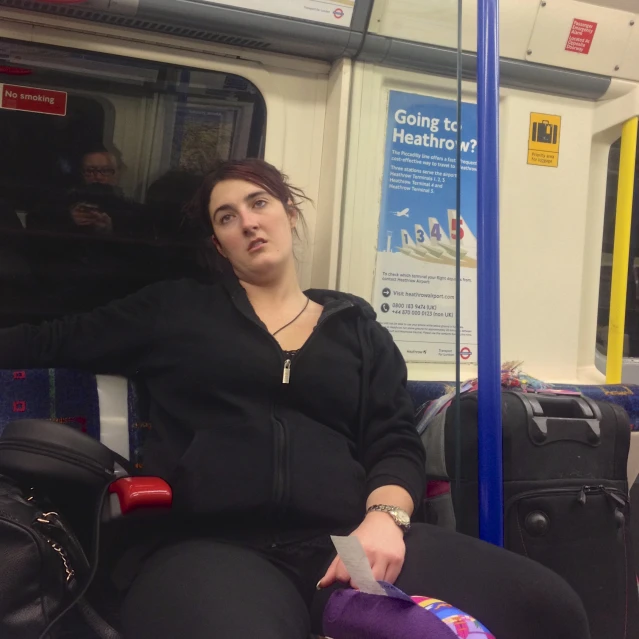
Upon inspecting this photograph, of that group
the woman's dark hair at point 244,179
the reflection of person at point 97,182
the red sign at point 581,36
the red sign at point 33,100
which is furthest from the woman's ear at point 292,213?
the red sign at point 581,36

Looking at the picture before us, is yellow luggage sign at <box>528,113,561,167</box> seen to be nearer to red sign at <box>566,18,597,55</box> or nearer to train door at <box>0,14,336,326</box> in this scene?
red sign at <box>566,18,597,55</box>

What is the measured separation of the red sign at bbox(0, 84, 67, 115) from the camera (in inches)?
75.0

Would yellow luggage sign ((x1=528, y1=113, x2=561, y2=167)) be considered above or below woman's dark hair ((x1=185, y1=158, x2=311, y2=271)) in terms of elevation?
above

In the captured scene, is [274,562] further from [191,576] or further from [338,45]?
[338,45]

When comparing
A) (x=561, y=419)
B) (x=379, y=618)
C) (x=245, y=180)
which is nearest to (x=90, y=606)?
(x=379, y=618)

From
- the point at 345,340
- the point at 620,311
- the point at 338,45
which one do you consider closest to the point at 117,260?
the point at 345,340

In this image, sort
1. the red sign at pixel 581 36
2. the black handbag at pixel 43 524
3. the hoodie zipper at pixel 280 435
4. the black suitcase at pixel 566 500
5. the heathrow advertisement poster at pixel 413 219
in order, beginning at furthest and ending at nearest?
the red sign at pixel 581 36, the heathrow advertisement poster at pixel 413 219, the black suitcase at pixel 566 500, the hoodie zipper at pixel 280 435, the black handbag at pixel 43 524

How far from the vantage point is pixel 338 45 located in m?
2.03

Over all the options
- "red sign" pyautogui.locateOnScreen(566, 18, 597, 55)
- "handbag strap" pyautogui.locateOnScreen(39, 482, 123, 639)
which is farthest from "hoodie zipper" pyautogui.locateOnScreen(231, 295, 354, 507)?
"red sign" pyautogui.locateOnScreen(566, 18, 597, 55)

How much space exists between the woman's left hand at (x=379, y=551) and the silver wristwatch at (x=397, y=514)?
0.04ft

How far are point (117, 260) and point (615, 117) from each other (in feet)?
5.96

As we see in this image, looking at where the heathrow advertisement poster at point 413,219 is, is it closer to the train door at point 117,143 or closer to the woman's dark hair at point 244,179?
the train door at point 117,143

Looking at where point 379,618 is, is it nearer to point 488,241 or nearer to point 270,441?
point 270,441

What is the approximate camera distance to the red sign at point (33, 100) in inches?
75.0
